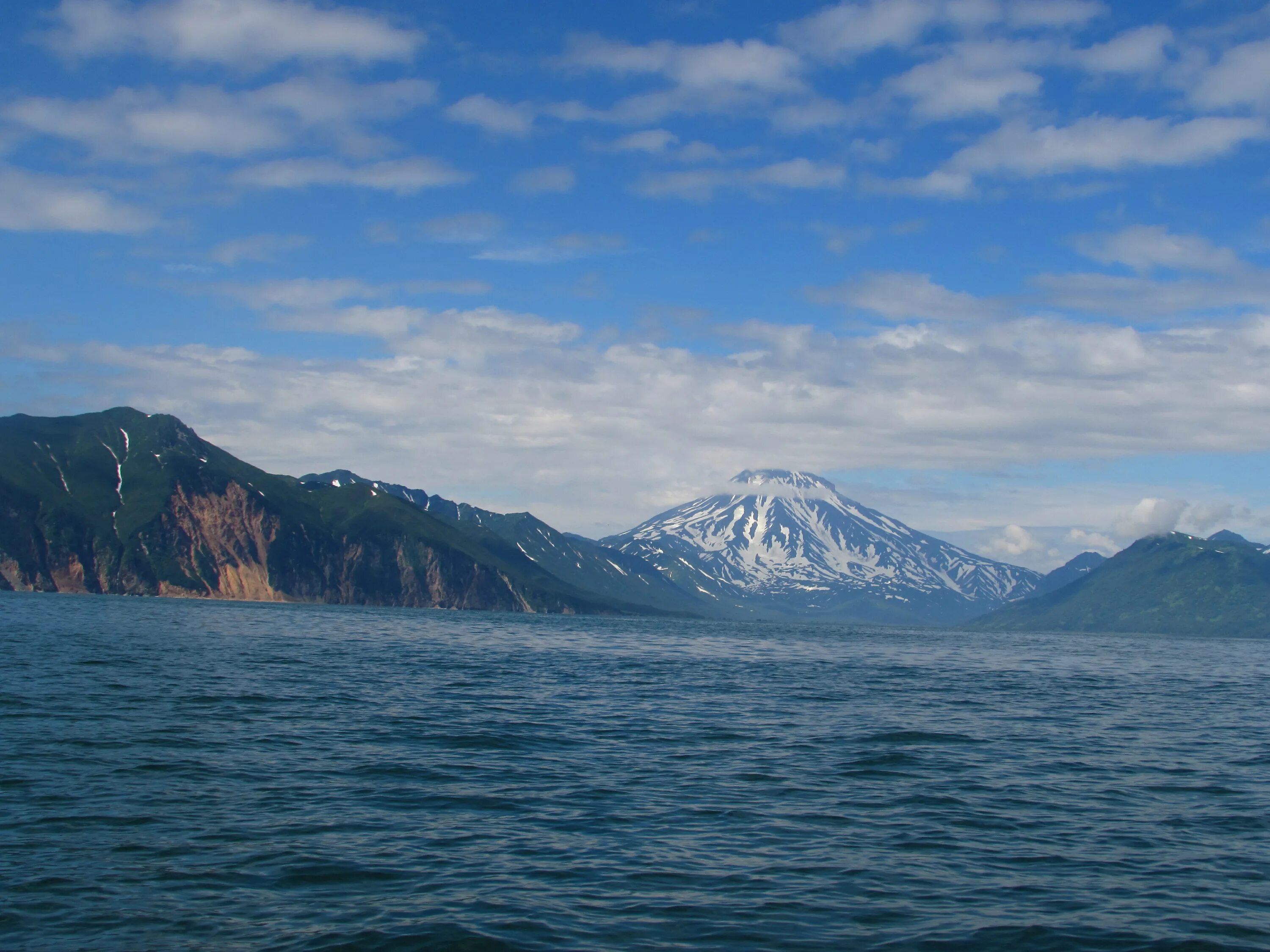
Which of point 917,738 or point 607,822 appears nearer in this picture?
point 607,822

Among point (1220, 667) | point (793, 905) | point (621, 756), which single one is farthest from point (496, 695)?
point (1220, 667)

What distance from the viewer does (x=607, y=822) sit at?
31922 mm

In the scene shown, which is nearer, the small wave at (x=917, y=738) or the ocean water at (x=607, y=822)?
the ocean water at (x=607, y=822)

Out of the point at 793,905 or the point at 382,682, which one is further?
the point at 382,682

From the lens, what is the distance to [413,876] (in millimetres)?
25391

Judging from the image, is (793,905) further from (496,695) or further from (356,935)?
(496,695)

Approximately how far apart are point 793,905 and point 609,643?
15175cm

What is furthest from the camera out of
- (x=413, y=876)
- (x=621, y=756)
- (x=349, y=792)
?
(x=621, y=756)

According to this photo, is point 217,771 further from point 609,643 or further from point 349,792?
point 609,643

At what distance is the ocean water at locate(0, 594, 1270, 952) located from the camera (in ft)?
73.3

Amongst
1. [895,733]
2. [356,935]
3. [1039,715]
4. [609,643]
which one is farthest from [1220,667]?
[356,935]

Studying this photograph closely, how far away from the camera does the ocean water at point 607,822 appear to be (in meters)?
22.3

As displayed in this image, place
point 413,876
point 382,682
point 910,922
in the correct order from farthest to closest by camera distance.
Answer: point 382,682, point 413,876, point 910,922

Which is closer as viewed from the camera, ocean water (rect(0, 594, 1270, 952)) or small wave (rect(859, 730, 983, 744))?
ocean water (rect(0, 594, 1270, 952))
